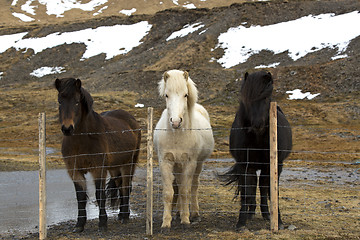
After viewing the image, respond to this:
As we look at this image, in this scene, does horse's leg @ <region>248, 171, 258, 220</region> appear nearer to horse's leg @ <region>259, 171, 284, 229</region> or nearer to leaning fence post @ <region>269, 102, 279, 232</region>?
horse's leg @ <region>259, 171, 284, 229</region>

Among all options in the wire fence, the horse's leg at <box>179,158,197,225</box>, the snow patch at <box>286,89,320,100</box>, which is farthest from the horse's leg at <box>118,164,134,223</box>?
the snow patch at <box>286,89,320,100</box>

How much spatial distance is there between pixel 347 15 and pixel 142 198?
52.9m

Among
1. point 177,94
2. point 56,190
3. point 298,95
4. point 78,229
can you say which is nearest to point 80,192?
point 78,229

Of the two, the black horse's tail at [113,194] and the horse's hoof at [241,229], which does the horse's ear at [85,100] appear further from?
the horse's hoof at [241,229]

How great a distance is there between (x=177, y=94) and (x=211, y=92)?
34852 millimetres

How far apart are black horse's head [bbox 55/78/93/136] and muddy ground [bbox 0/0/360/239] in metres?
2.01

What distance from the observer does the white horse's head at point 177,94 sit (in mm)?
6559

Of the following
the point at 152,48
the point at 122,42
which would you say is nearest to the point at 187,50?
the point at 152,48

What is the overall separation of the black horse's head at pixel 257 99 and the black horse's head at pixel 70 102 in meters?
A: 2.84

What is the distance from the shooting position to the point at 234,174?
304 inches

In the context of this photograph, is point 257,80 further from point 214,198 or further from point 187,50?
point 187,50

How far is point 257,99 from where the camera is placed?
6527mm

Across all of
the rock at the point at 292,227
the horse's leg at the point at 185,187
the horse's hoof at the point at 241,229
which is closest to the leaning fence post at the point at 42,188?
the horse's leg at the point at 185,187

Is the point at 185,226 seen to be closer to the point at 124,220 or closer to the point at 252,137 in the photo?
the point at 124,220
